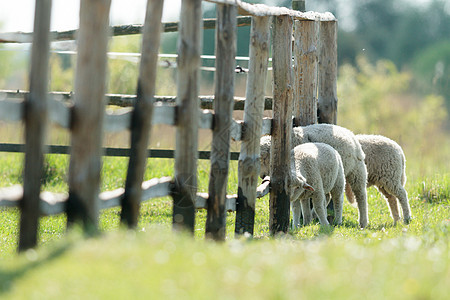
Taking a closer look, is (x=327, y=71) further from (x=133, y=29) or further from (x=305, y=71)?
(x=133, y=29)

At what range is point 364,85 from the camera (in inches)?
1427

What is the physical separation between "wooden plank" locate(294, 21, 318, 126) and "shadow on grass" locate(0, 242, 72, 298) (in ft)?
19.9

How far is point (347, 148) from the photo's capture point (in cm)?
880

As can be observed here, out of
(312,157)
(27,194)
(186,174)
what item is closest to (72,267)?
(27,194)

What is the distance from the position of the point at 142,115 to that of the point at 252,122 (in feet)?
6.77

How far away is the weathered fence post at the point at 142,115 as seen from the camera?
15.5 feet

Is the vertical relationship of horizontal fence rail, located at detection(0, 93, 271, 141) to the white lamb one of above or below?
above

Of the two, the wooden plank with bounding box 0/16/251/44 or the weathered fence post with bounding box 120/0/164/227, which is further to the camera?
the wooden plank with bounding box 0/16/251/44

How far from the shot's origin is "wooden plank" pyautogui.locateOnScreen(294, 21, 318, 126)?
921 cm

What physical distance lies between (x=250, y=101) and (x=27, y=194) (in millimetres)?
3074

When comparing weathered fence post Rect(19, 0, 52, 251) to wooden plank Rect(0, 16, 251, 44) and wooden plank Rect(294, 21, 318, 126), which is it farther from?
wooden plank Rect(294, 21, 318, 126)

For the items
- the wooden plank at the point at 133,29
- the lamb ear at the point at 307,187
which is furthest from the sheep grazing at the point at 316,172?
the wooden plank at the point at 133,29

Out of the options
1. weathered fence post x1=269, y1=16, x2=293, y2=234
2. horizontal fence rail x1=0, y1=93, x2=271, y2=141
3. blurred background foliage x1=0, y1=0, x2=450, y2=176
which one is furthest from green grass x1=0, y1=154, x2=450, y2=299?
blurred background foliage x1=0, y1=0, x2=450, y2=176

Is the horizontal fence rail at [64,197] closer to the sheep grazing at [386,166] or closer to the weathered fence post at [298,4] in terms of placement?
the sheep grazing at [386,166]
